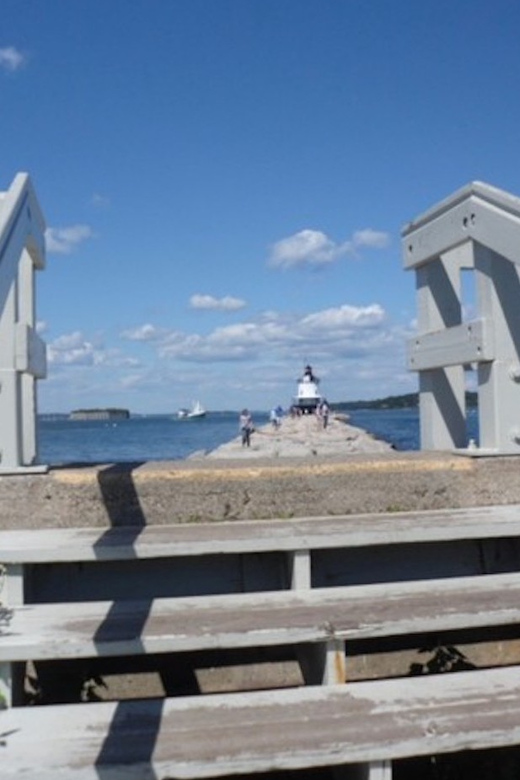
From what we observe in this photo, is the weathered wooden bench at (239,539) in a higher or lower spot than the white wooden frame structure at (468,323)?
lower

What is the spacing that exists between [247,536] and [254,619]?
0.45 metres

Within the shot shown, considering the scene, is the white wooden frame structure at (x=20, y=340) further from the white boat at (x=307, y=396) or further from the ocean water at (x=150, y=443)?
the white boat at (x=307, y=396)

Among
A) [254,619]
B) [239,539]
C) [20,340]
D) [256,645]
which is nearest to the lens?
[256,645]

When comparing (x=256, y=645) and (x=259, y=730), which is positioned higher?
(x=256, y=645)

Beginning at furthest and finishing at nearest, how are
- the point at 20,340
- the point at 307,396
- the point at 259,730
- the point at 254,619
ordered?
the point at 307,396, the point at 20,340, the point at 254,619, the point at 259,730

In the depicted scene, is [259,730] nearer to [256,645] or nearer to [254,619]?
[256,645]

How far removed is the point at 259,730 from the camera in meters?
2.20

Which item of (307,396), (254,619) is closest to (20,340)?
(254,619)

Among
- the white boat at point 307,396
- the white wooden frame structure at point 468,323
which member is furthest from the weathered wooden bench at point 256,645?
the white boat at point 307,396

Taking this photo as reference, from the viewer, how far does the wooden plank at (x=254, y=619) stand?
2.45 meters

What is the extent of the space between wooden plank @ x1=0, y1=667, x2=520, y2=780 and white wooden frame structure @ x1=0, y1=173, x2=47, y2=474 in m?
1.39

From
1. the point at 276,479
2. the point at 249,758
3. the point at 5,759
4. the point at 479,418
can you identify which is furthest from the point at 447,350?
the point at 5,759

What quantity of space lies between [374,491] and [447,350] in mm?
884

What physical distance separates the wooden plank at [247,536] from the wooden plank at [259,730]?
1.97ft
